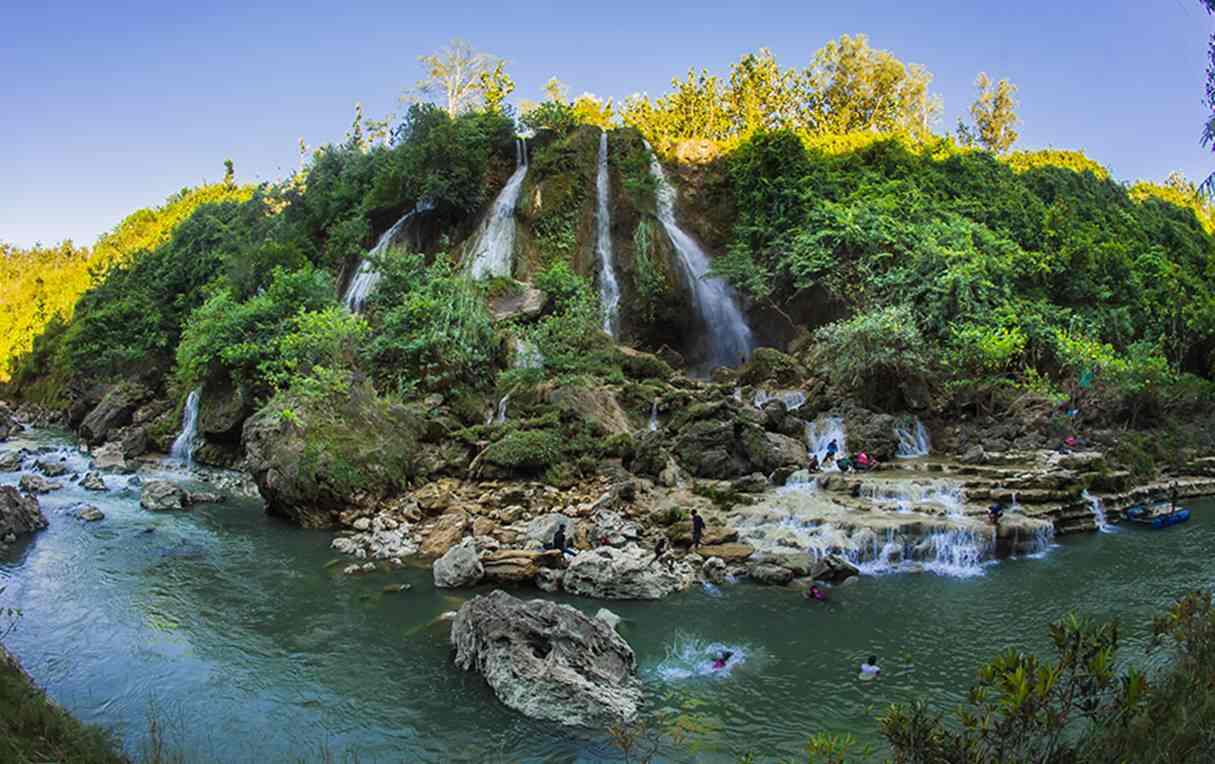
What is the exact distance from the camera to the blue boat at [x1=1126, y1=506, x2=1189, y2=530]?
52.3ft

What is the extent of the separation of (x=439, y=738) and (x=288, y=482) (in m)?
10.4

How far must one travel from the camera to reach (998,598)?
1202 cm

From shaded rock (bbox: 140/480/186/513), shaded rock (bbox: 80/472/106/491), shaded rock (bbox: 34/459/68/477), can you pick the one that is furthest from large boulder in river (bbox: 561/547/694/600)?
shaded rock (bbox: 34/459/68/477)

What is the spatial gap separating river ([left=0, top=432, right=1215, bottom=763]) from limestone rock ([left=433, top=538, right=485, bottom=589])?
1.15ft

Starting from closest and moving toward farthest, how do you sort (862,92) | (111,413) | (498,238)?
1. (111,413)
2. (498,238)
3. (862,92)

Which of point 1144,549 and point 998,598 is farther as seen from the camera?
point 1144,549

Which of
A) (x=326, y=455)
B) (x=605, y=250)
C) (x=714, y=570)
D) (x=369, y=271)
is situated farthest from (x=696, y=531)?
(x=605, y=250)

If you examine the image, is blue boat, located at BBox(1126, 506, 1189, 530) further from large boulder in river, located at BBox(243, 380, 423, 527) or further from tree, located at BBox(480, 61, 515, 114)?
tree, located at BBox(480, 61, 515, 114)

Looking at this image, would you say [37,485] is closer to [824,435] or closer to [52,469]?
[52,469]

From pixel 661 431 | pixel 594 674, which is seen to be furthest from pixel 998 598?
pixel 661 431

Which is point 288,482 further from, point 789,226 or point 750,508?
point 789,226

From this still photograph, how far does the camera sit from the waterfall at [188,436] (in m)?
24.3

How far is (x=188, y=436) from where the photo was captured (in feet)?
80.9

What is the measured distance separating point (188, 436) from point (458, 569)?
55.8 ft
